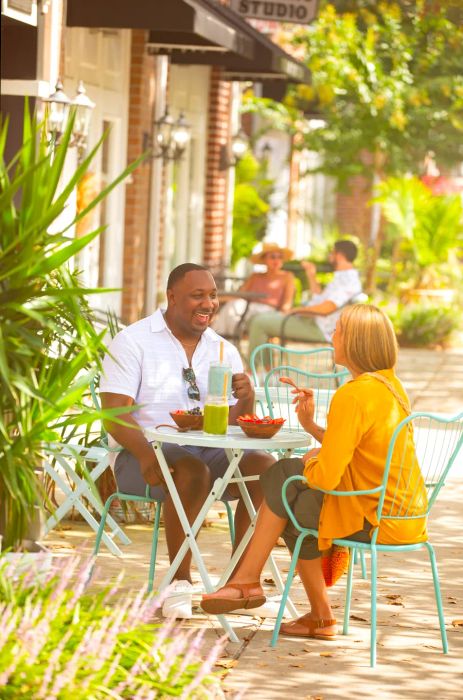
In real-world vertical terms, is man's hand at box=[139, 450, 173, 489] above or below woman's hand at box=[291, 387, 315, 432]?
below

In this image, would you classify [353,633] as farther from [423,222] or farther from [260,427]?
[423,222]

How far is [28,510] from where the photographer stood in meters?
4.50

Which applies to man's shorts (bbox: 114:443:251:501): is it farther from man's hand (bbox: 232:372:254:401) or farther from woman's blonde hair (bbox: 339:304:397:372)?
woman's blonde hair (bbox: 339:304:397:372)

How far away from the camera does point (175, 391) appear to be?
6.12 m

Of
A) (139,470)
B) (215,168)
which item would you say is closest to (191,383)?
(139,470)

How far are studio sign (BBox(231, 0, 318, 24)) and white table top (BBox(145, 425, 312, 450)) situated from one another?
24.2ft

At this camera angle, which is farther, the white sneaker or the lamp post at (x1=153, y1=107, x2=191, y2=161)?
the lamp post at (x1=153, y1=107, x2=191, y2=161)

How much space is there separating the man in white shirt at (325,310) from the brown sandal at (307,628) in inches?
251

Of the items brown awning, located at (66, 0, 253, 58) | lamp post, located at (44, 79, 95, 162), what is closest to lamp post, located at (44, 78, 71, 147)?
lamp post, located at (44, 79, 95, 162)

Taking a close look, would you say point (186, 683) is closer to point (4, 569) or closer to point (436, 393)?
Answer: point (4, 569)

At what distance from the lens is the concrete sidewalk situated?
4.96 m

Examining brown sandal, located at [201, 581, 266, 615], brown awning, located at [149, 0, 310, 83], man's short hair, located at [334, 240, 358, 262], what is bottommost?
brown sandal, located at [201, 581, 266, 615]

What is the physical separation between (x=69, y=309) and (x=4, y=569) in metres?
0.83

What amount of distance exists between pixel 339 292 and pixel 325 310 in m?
0.20
